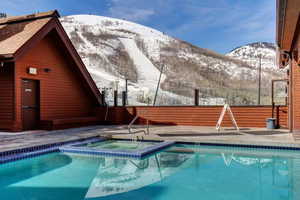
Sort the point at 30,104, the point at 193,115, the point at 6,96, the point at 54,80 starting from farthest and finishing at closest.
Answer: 1. the point at 193,115
2. the point at 54,80
3. the point at 30,104
4. the point at 6,96

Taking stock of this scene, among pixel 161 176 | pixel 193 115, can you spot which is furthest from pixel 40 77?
pixel 161 176

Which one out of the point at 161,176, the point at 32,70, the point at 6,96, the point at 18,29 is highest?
the point at 18,29

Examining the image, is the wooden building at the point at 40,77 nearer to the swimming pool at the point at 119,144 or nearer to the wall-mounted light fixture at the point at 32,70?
the wall-mounted light fixture at the point at 32,70

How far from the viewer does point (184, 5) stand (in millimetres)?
30016

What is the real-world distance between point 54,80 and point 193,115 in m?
5.27

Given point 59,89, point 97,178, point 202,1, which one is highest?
point 202,1

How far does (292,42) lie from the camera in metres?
7.55

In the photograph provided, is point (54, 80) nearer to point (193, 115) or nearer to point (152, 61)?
point (193, 115)

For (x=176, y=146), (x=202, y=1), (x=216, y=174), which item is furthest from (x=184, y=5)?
(x=216, y=174)

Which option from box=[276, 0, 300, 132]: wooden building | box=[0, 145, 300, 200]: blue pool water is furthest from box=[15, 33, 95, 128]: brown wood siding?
box=[276, 0, 300, 132]: wooden building

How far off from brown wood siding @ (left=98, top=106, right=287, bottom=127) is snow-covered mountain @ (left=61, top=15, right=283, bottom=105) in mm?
16401

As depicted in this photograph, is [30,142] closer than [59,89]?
Result: Yes

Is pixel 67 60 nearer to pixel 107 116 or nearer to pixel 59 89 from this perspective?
pixel 59 89

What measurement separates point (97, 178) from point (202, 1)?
22512mm
